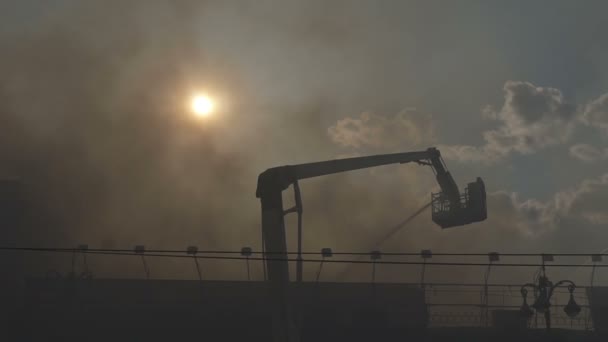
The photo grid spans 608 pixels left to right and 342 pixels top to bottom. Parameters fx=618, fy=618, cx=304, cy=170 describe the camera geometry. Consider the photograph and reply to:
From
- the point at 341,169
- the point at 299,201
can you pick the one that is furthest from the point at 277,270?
the point at 341,169

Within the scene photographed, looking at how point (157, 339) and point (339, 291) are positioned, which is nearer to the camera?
point (157, 339)

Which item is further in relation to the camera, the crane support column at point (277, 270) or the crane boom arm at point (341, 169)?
the crane boom arm at point (341, 169)

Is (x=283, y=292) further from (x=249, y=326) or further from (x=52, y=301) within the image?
(x=52, y=301)

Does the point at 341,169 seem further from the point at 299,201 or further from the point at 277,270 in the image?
the point at 277,270

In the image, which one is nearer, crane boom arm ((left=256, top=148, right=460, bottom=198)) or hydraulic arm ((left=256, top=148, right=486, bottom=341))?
hydraulic arm ((left=256, top=148, right=486, bottom=341))

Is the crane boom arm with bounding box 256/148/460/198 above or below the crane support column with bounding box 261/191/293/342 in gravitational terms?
above

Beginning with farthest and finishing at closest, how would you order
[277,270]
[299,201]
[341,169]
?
[341,169]
[299,201]
[277,270]

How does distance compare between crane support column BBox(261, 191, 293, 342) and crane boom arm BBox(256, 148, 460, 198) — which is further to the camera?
crane boom arm BBox(256, 148, 460, 198)

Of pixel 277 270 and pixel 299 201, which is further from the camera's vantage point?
pixel 299 201

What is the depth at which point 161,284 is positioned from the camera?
5334 cm

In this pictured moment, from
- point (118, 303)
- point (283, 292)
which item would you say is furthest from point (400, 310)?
point (283, 292)

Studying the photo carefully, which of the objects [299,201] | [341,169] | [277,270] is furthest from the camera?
[341,169]

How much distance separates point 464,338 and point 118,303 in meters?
29.1

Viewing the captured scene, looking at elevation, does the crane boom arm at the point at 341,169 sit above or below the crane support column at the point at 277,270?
above
